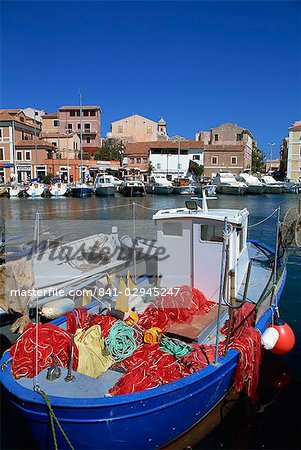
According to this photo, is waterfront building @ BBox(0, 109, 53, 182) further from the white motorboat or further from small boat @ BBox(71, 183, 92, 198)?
small boat @ BBox(71, 183, 92, 198)

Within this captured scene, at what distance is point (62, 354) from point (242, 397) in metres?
2.88

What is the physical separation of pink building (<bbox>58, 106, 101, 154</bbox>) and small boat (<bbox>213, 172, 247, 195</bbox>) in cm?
2355

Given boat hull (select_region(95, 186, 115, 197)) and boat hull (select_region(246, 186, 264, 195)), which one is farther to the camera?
boat hull (select_region(246, 186, 264, 195))

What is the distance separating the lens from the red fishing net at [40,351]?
468cm

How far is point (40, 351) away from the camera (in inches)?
191

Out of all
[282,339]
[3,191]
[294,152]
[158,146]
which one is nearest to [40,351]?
[282,339]

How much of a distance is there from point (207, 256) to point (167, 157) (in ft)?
173

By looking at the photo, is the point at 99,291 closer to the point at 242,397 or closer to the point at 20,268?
the point at 20,268

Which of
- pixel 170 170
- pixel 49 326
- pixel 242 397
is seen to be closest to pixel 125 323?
pixel 49 326

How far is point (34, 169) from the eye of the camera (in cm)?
4819

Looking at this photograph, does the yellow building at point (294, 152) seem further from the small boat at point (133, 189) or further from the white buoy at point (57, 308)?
the white buoy at point (57, 308)

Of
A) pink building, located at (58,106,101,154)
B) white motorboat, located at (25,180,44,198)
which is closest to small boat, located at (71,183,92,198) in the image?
white motorboat, located at (25,180,44,198)

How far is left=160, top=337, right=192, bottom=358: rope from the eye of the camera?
5035 millimetres

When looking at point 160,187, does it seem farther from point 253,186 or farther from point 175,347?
point 175,347
